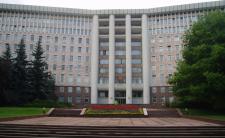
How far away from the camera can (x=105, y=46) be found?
69250 millimetres

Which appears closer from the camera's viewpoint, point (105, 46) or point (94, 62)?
point (94, 62)

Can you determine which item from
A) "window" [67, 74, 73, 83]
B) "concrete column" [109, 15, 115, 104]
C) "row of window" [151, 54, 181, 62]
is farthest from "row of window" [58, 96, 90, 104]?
"row of window" [151, 54, 181, 62]

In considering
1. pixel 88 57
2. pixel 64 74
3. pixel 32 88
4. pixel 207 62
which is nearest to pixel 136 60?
pixel 88 57

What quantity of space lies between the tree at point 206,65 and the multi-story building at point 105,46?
3449cm

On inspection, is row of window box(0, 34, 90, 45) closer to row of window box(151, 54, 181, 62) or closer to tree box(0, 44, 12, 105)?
row of window box(151, 54, 181, 62)

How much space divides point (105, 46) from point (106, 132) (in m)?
56.2

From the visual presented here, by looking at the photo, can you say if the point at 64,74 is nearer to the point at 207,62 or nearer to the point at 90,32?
the point at 90,32

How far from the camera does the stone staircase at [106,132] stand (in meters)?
13.2

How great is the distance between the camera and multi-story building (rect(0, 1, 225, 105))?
6538 cm

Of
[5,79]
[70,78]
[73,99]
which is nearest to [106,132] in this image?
[5,79]

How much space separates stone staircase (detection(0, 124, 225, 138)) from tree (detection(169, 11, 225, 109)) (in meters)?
11.8

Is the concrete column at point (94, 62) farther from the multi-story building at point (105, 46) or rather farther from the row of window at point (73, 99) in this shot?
the row of window at point (73, 99)

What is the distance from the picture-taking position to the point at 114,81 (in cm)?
6638

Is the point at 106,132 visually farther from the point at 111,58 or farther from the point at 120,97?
the point at 111,58
